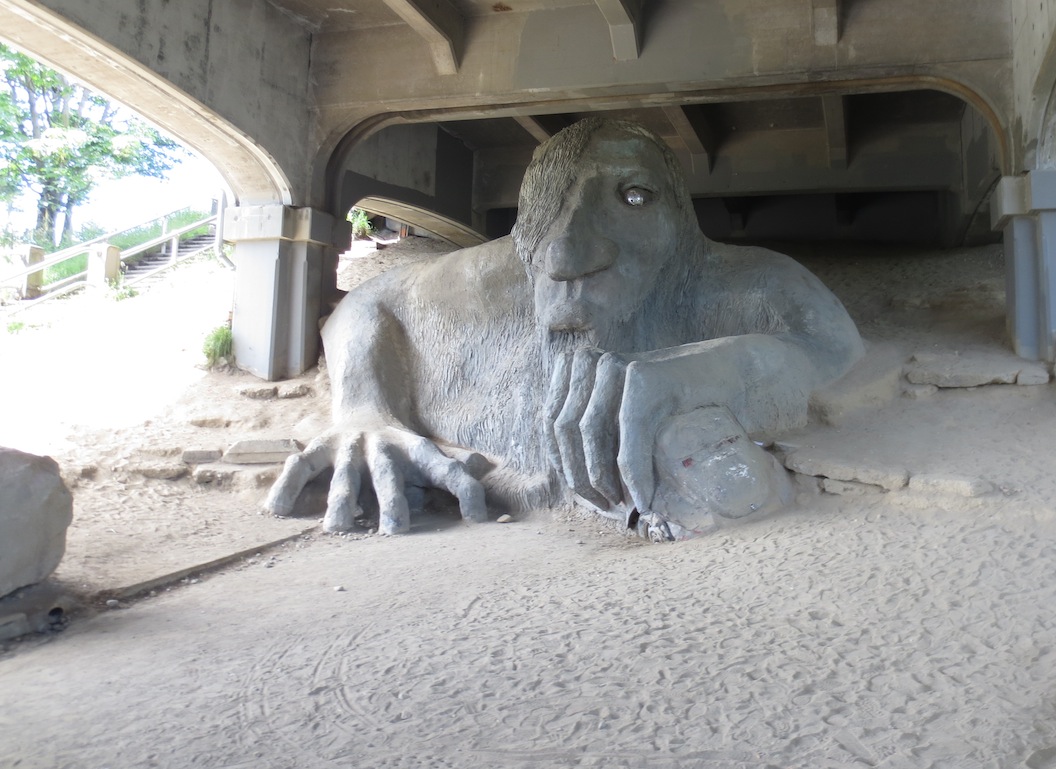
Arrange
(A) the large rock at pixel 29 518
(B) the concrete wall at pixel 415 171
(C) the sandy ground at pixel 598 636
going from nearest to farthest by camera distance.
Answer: (C) the sandy ground at pixel 598 636, (A) the large rock at pixel 29 518, (B) the concrete wall at pixel 415 171

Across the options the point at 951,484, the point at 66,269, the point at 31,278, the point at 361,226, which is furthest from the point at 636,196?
the point at 66,269

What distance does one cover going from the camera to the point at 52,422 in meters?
4.24

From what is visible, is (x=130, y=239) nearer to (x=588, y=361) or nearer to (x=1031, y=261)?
(x=588, y=361)

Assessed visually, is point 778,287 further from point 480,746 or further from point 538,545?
point 480,746

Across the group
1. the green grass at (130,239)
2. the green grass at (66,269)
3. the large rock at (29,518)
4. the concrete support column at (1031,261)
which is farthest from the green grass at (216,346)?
the green grass at (66,269)

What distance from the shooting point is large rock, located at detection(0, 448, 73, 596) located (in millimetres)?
2076

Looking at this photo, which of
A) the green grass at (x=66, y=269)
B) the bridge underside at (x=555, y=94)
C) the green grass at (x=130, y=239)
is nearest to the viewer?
the bridge underside at (x=555, y=94)

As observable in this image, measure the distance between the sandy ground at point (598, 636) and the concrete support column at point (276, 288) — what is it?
1458 millimetres

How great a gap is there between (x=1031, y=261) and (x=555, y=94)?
228cm

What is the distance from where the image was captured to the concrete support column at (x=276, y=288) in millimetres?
4598

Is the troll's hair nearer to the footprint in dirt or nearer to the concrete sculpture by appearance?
the concrete sculpture

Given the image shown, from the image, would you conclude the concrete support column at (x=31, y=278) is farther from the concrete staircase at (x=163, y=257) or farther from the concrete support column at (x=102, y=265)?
the concrete staircase at (x=163, y=257)

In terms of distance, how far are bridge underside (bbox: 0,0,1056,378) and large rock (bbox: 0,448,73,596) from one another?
1914 millimetres

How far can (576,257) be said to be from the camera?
9.87ft
